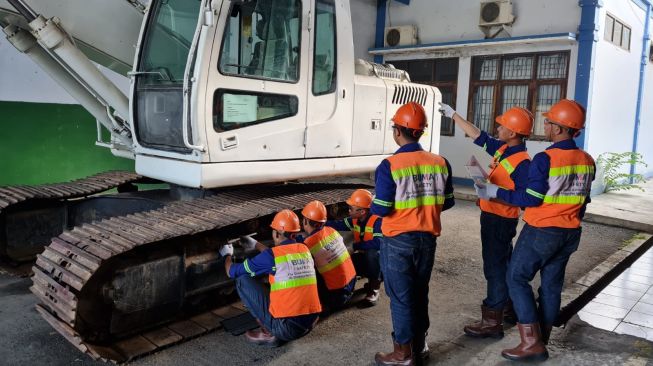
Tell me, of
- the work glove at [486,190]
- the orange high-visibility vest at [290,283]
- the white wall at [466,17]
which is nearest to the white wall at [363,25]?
the white wall at [466,17]

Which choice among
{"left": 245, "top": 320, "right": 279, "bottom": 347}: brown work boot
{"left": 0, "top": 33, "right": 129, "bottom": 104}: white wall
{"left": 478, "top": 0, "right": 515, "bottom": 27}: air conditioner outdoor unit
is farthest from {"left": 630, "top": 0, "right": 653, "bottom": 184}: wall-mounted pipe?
{"left": 0, "top": 33, "right": 129, "bottom": 104}: white wall

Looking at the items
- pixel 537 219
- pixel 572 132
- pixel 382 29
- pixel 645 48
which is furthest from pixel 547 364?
pixel 645 48

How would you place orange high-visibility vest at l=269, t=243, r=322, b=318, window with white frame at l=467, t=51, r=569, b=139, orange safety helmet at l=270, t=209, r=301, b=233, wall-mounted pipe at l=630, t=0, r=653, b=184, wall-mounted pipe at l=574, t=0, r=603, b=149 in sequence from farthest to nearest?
wall-mounted pipe at l=630, t=0, r=653, b=184 → window with white frame at l=467, t=51, r=569, b=139 → wall-mounted pipe at l=574, t=0, r=603, b=149 → orange safety helmet at l=270, t=209, r=301, b=233 → orange high-visibility vest at l=269, t=243, r=322, b=318

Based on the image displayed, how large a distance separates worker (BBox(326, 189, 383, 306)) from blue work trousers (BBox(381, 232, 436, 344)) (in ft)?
3.77

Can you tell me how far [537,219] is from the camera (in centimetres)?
378

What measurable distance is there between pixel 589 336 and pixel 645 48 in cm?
1230

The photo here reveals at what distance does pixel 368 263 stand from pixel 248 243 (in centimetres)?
111

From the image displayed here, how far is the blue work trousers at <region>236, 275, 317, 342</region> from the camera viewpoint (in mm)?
3902

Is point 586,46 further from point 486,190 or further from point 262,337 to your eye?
point 262,337

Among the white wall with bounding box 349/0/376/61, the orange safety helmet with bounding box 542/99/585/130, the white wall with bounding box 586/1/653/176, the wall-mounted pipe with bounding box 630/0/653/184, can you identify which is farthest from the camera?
the wall-mounted pipe with bounding box 630/0/653/184

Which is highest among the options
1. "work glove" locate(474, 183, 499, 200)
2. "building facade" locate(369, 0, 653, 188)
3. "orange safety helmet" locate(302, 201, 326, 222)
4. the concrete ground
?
"building facade" locate(369, 0, 653, 188)

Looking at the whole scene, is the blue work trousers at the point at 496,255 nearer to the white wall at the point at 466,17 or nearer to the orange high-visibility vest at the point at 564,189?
the orange high-visibility vest at the point at 564,189

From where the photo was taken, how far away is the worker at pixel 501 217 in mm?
4156

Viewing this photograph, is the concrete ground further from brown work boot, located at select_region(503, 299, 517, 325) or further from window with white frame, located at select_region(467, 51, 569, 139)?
window with white frame, located at select_region(467, 51, 569, 139)
